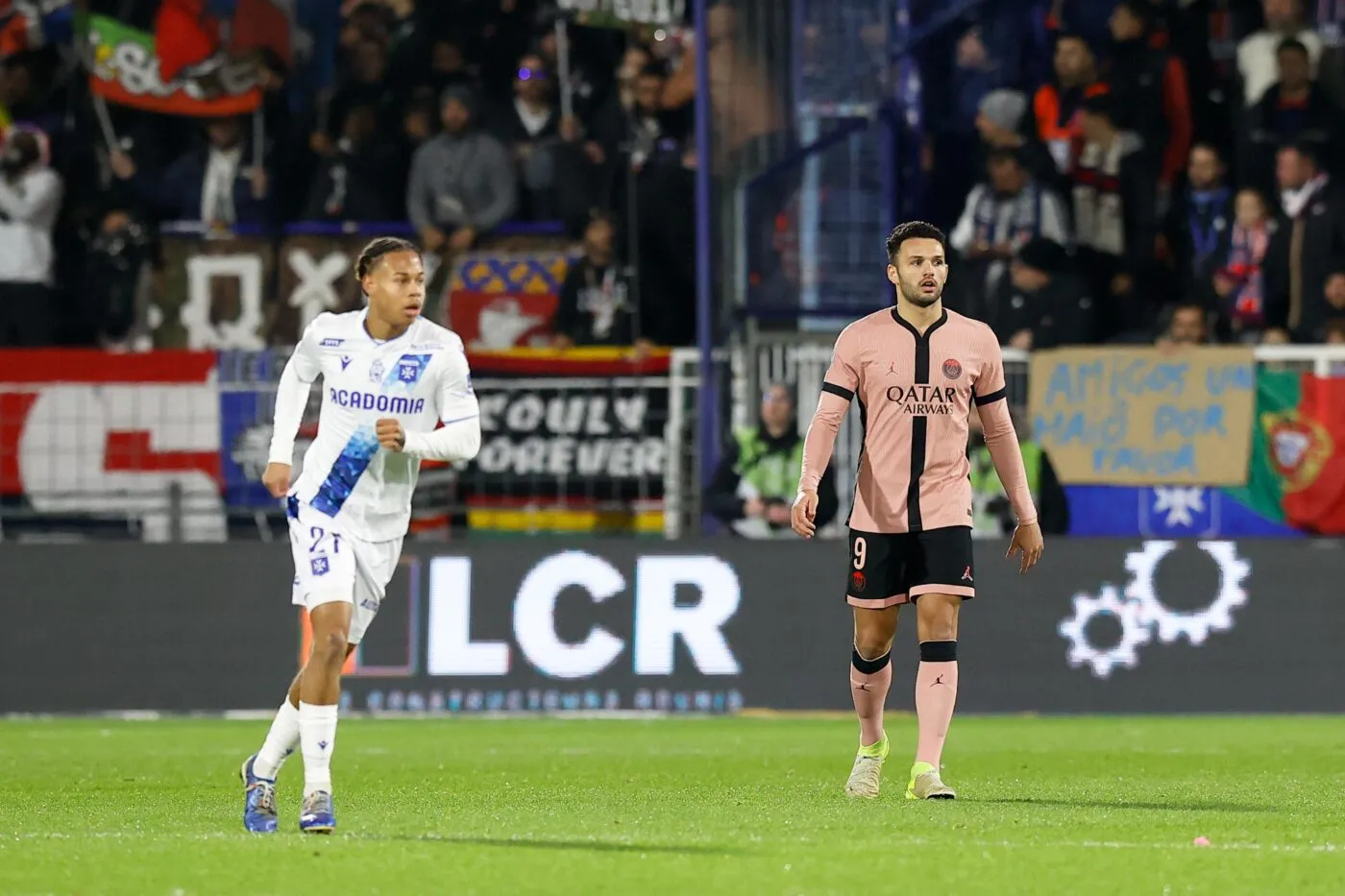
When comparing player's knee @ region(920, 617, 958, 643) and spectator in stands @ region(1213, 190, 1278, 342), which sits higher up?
spectator in stands @ region(1213, 190, 1278, 342)

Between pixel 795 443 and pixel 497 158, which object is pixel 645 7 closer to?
pixel 497 158

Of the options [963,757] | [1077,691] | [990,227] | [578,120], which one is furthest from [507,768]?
[578,120]

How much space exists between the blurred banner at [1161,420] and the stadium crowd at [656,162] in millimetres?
962

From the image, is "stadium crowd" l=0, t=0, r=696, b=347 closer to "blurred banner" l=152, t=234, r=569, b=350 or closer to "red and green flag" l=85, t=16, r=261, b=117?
"red and green flag" l=85, t=16, r=261, b=117

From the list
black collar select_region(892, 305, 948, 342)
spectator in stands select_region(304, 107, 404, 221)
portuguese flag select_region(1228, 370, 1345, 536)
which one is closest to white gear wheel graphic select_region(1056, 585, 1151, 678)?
portuguese flag select_region(1228, 370, 1345, 536)

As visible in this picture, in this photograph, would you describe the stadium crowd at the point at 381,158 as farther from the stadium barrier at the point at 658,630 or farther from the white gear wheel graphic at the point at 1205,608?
the white gear wheel graphic at the point at 1205,608

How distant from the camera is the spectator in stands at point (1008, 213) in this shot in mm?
18344

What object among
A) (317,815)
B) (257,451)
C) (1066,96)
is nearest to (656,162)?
(1066,96)

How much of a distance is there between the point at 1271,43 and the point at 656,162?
5.21m

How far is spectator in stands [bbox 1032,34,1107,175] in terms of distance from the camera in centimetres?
1927

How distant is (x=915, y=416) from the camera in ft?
29.7

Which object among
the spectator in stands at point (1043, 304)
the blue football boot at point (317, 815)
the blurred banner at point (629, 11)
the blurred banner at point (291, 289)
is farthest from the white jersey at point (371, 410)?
the blurred banner at point (629, 11)

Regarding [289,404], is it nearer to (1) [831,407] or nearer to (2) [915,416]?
(1) [831,407]

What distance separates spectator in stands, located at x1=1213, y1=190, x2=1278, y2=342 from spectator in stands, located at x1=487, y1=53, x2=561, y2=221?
567 centimetres
